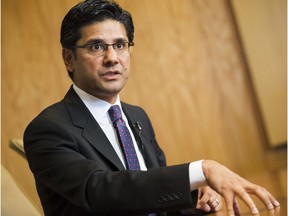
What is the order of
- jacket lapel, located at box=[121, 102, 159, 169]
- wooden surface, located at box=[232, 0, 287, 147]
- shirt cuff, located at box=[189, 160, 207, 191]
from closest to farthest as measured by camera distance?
shirt cuff, located at box=[189, 160, 207, 191], jacket lapel, located at box=[121, 102, 159, 169], wooden surface, located at box=[232, 0, 287, 147]

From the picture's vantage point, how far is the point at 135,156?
6.81 ft

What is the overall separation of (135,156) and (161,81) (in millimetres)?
2762

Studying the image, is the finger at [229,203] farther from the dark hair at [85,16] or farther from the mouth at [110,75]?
the dark hair at [85,16]

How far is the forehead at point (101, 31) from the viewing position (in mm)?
2158

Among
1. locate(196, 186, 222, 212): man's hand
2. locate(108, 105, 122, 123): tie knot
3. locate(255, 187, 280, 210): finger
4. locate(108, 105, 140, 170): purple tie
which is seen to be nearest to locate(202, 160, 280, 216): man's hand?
locate(255, 187, 280, 210): finger

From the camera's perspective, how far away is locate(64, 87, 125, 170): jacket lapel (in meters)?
1.97

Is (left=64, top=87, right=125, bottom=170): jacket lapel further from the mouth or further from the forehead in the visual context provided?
the forehead

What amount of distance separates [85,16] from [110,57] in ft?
0.62

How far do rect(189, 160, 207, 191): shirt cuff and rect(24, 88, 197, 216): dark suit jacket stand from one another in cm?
2

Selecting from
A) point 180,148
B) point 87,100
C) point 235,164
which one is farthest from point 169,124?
point 87,100

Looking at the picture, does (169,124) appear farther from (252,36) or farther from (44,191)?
(44,191)

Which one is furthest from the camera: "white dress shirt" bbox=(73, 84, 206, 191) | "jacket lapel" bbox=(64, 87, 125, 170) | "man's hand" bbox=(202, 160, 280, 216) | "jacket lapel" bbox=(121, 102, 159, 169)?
"jacket lapel" bbox=(121, 102, 159, 169)

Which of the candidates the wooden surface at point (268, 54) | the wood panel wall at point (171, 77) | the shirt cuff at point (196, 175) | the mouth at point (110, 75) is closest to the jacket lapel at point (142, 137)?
the mouth at point (110, 75)

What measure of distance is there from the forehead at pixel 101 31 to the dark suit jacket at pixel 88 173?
0.74 ft
